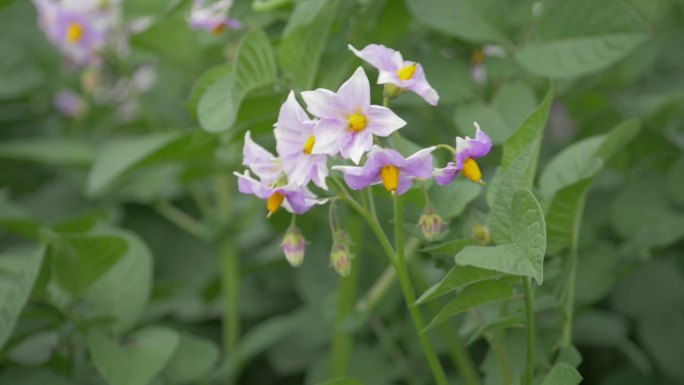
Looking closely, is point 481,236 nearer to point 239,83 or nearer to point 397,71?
point 397,71

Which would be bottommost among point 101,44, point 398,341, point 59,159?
point 398,341

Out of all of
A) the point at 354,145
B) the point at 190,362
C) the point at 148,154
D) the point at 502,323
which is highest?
the point at 354,145

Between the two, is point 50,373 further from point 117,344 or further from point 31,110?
point 31,110

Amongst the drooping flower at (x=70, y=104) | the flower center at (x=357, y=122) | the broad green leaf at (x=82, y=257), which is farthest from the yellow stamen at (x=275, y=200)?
the drooping flower at (x=70, y=104)

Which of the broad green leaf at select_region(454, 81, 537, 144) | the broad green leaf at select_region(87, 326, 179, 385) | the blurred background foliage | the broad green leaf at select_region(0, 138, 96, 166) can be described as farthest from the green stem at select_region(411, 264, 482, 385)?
the broad green leaf at select_region(0, 138, 96, 166)

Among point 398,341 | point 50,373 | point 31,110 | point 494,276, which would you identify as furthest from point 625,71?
point 31,110

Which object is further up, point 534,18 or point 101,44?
point 534,18

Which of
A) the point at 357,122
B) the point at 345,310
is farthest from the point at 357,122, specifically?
the point at 345,310

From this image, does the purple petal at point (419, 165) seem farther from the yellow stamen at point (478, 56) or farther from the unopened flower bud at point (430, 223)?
the yellow stamen at point (478, 56)
